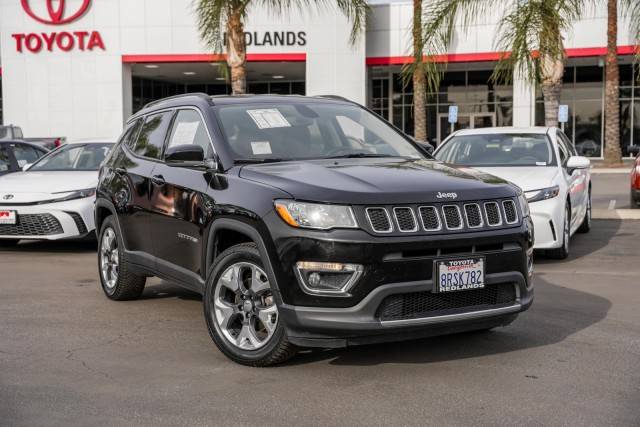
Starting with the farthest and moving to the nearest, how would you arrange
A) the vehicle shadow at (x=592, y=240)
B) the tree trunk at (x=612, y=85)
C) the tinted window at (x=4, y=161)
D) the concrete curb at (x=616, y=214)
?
the tree trunk at (x=612, y=85), the concrete curb at (x=616, y=214), the tinted window at (x=4, y=161), the vehicle shadow at (x=592, y=240)

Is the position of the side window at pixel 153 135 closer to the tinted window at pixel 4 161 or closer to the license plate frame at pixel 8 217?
the license plate frame at pixel 8 217

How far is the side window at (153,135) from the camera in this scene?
274 inches

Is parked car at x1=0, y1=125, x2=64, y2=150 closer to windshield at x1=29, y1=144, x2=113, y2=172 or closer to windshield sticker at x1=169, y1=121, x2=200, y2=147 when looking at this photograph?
windshield at x1=29, y1=144, x2=113, y2=172

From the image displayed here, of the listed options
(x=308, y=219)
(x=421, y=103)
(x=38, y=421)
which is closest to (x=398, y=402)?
(x=308, y=219)

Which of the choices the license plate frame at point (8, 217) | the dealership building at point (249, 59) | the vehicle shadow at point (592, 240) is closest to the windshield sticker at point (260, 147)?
the vehicle shadow at point (592, 240)

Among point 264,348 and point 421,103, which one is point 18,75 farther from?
point 264,348

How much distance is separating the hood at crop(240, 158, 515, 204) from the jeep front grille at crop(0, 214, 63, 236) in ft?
18.8

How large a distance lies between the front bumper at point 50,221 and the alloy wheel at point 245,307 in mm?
5717

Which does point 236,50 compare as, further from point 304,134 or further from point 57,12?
point 57,12

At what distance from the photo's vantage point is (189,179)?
6.12m

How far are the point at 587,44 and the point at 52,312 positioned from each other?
33.7m

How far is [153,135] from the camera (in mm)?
7172

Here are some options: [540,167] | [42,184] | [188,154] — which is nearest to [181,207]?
[188,154]

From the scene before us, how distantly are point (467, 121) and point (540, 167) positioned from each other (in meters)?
33.7
